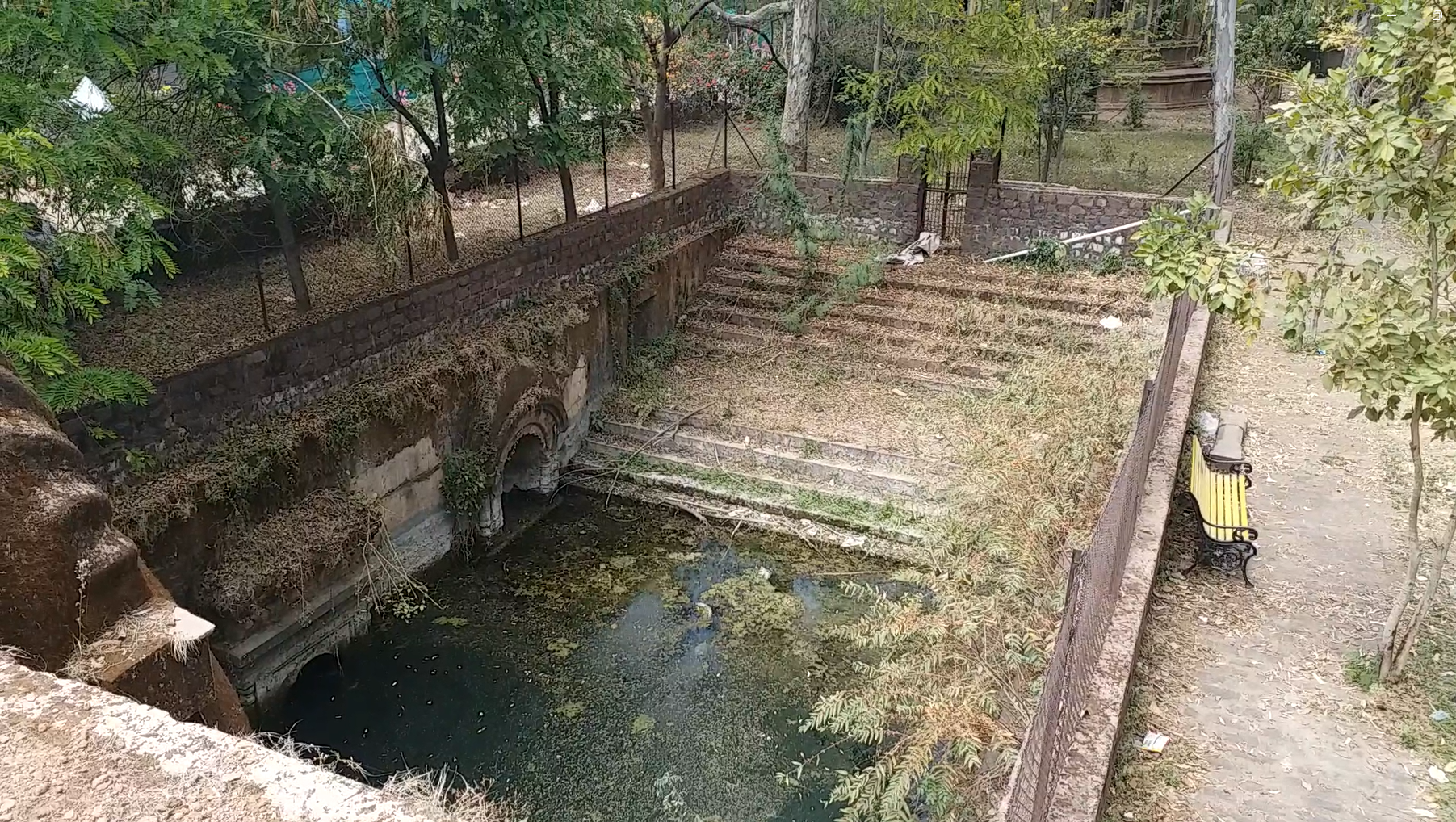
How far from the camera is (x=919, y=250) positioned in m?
15.8

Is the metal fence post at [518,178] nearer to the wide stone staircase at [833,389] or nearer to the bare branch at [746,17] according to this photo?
the wide stone staircase at [833,389]

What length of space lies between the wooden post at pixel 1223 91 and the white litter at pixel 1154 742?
11.0 metres

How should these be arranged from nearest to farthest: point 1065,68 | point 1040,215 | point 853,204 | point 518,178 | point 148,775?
point 148,775 → point 518,178 → point 1040,215 → point 853,204 → point 1065,68

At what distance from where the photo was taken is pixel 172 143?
8125 mm

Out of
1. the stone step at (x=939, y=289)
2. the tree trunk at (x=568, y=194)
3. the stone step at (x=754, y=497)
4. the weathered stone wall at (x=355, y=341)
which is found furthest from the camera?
the stone step at (x=939, y=289)

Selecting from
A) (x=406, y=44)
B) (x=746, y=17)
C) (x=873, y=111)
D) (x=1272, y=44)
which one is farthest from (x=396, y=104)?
(x=1272, y=44)

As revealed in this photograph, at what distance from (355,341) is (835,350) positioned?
22.8 ft

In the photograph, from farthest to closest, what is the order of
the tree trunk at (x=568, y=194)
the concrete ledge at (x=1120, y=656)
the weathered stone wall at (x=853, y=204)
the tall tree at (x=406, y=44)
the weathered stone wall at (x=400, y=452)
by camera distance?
1. the weathered stone wall at (x=853, y=204)
2. the tree trunk at (x=568, y=194)
3. the tall tree at (x=406, y=44)
4. the weathered stone wall at (x=400, y=452)
5. the concrete ledge at (x=1120, y=656)

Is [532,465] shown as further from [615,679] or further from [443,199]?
[615,679]

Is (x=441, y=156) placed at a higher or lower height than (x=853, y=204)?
higher

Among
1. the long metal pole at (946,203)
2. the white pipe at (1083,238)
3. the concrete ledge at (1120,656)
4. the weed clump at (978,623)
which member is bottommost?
the weed clump at (978,623)

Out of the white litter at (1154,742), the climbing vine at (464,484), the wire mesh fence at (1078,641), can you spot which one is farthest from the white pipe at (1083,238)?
the white litter at (1154,742)

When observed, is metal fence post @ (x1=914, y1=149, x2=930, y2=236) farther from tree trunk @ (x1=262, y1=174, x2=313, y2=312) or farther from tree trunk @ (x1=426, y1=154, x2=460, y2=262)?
tree trunk @ (x1=262, y1=174, x2=313, y2=312)

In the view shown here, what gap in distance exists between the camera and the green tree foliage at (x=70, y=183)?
613 cm
